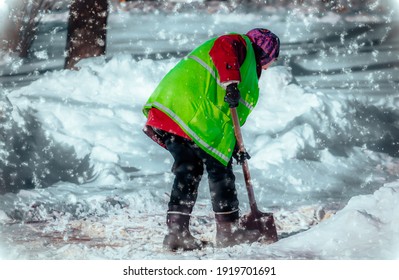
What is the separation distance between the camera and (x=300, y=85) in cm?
320

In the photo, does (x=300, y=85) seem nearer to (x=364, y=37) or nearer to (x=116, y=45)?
(x=364, y=37)

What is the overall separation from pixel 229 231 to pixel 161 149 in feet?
2.81

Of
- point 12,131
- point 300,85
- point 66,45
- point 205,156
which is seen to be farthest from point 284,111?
point 12,131

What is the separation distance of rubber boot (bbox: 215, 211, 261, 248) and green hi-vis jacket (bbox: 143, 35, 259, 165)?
0.26 meters

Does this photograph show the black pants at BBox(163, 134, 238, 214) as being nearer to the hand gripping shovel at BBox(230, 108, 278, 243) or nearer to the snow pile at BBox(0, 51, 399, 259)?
the hand gripping shovel at BBox(230, 108, 278, 243)

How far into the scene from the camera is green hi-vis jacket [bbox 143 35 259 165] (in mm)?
2262

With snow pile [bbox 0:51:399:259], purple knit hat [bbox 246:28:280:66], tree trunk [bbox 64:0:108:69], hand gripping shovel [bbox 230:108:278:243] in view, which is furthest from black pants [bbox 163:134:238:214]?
tree trunk [bbox 64:0:108:69]

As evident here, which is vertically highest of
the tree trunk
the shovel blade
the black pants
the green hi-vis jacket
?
the tree trunk

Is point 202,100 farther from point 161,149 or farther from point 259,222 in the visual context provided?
point 161,149

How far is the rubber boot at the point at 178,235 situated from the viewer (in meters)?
2.30

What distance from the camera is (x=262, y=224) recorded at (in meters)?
2.48

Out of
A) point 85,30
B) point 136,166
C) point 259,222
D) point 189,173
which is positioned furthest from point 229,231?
point 85,30

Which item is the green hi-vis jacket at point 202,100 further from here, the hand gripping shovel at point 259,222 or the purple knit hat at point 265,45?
the hand gripping shovel at point 259,222

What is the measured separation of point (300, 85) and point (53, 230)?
1.65m
